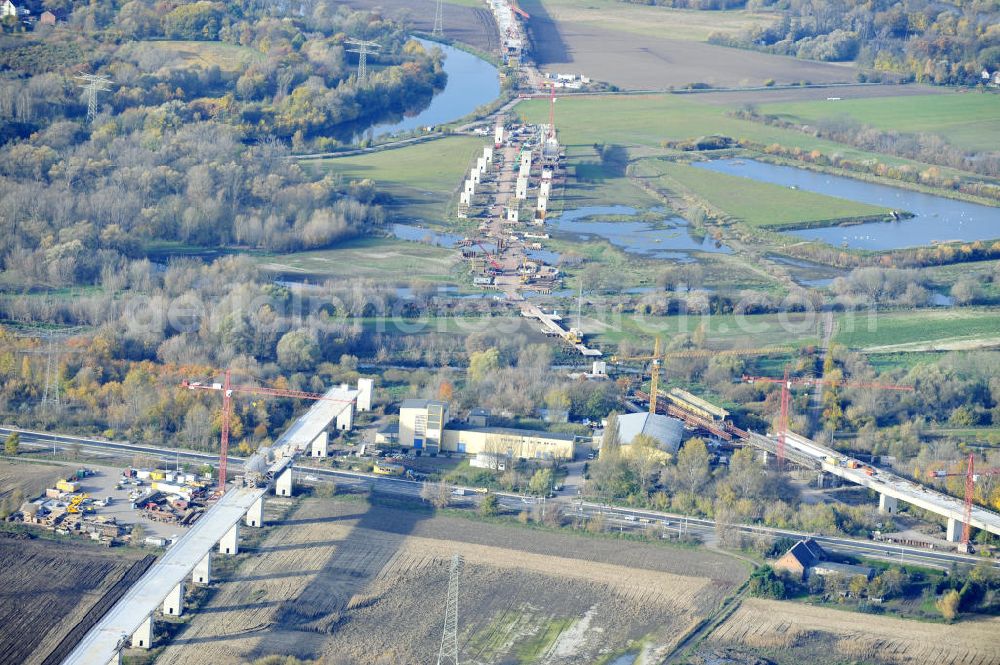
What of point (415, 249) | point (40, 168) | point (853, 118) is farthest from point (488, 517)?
point (853, 118)

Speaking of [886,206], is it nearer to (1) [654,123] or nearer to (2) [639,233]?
(2) [639,233]

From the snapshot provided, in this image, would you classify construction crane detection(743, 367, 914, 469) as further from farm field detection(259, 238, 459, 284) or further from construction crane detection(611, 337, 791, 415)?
farm field detection(259, 238, 459, 284)

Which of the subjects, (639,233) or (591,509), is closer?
(591,509)

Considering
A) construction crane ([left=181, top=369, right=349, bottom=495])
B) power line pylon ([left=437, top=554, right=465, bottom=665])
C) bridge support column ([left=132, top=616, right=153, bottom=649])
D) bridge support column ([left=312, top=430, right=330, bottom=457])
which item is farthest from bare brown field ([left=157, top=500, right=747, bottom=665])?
construction crane ([left=181, top=369, right=349, bottom=495])

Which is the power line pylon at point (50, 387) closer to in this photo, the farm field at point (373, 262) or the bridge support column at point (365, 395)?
the bridge support column at point (365, 395)

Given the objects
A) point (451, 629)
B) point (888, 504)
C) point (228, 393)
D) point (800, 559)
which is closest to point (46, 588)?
point (451, 629)
